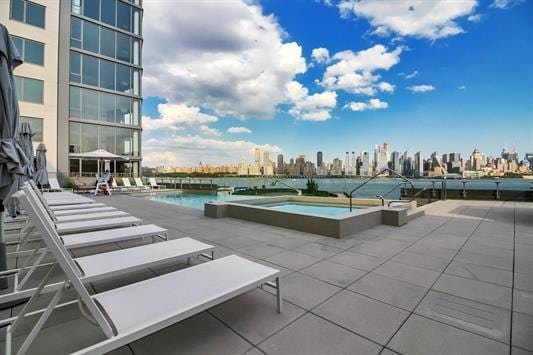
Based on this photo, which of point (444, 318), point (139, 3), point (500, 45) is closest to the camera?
point (444, 318)

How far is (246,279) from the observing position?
2086 mm

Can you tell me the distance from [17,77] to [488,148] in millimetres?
34163

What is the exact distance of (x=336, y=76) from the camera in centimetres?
1945

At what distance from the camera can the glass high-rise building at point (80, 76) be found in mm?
15352

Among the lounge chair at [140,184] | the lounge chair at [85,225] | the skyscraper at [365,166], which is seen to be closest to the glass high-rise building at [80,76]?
the lounge chair at [140,184]

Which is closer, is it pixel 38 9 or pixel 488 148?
pixel 38 9

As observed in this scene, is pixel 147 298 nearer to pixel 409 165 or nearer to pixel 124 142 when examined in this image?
pixel 409 165

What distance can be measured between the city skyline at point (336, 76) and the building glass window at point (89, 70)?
4130mm

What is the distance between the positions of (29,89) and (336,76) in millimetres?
20367

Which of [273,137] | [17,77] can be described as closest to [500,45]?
[273,137]

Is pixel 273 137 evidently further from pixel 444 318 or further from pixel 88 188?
pixel 444 318

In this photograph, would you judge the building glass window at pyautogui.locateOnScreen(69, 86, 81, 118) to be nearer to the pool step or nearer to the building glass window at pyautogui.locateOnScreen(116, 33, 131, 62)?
the building glass window at pyautogui.locateOnScreen(116, 33, 131, 62)

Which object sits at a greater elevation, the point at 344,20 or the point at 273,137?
the point at 344,20

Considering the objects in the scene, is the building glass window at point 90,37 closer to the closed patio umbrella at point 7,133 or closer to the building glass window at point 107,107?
the building glass window at point 107,107
